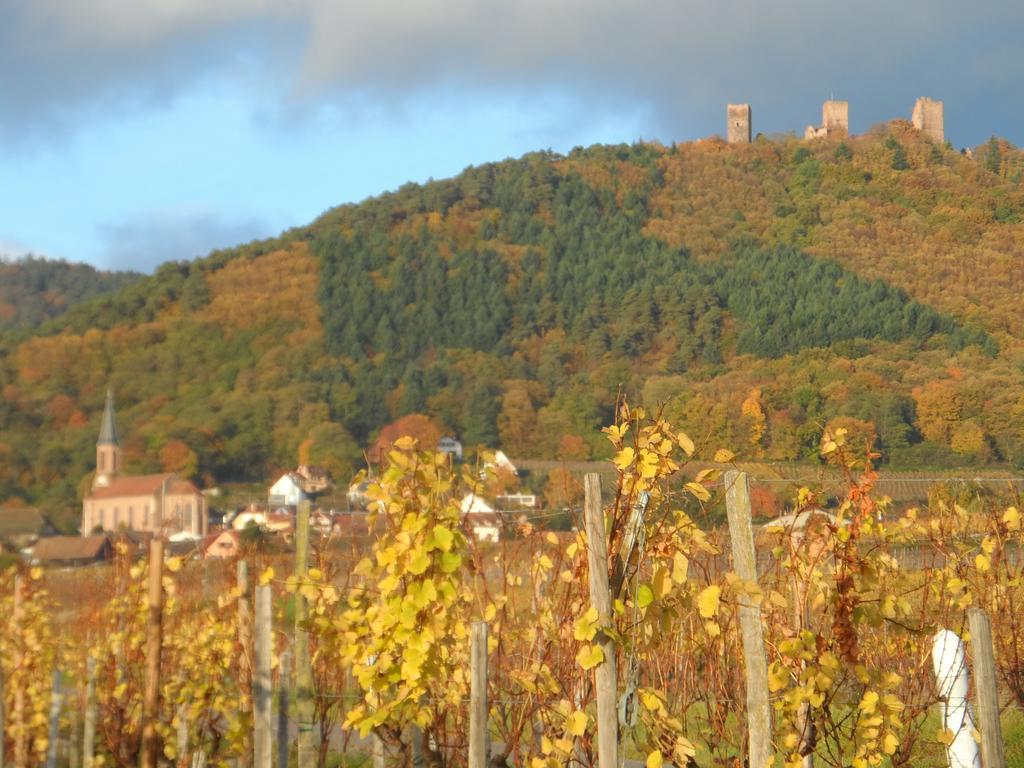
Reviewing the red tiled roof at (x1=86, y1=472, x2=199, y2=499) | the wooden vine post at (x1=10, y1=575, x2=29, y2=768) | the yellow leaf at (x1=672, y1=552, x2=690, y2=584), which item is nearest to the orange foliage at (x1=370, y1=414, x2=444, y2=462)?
the red tiled roof at (x1=86, y1=472, x2=199, y2=499)

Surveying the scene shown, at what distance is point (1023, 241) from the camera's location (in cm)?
4956

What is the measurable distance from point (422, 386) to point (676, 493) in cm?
6101

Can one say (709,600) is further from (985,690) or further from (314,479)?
(314,479)

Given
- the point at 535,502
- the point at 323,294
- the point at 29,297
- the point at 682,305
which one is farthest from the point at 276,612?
the point at 323,294

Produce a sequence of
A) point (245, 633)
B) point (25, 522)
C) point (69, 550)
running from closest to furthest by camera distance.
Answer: point (245, 633) < point (69, 550) < point (25, 522)

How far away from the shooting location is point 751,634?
4.04 metres

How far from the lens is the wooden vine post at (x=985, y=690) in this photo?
159 inches

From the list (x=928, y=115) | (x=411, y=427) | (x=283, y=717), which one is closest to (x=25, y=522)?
(x=283, y=717)

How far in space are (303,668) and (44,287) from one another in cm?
6794

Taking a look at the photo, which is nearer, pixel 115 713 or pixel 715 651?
pixel 715 651

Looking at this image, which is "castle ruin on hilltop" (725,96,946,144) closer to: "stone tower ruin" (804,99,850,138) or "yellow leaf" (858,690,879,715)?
"stone tower ruin" (804,99,850,138)

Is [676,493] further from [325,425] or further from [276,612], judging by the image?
[325,425]

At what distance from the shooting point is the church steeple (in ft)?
139

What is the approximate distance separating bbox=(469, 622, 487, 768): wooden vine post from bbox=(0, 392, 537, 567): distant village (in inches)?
19.8
